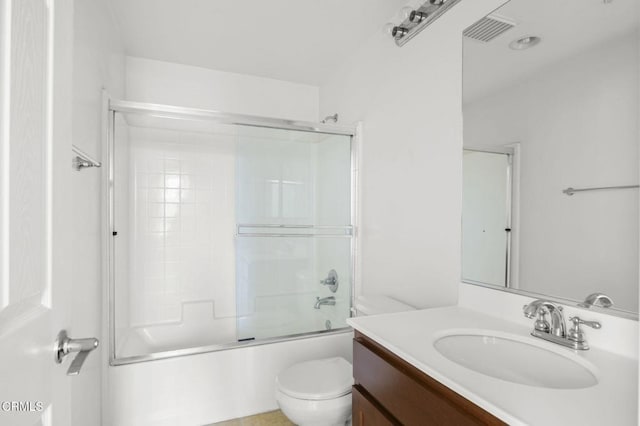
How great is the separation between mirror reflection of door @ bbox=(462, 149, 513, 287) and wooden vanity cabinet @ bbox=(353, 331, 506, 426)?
1.89 feet

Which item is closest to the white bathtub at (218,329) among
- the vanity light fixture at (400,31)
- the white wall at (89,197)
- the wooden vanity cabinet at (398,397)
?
the white wall at (89,197)

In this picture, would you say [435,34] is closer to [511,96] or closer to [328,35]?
[511,96]

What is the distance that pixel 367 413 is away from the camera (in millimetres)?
1096

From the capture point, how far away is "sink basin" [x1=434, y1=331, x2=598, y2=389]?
88 centimetres

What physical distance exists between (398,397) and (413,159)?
118 centimetres

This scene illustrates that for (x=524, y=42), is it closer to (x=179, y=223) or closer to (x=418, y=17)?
(x=418, y=17)

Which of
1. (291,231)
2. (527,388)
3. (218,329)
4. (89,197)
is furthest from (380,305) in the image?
(218,329)

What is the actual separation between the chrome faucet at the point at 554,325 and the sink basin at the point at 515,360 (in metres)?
0.04

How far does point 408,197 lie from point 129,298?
2.31m

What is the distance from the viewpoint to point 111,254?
1836 millimetres

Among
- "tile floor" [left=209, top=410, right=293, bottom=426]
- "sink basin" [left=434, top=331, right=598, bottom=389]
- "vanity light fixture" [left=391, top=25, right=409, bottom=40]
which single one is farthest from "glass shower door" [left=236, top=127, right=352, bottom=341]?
"sink basin" [left=434, top=331, right=598, bottom=389]

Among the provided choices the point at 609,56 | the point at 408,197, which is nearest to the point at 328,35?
the point at 408,197

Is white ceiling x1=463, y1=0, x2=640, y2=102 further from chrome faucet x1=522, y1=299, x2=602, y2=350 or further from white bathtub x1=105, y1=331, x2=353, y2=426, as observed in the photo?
white bathtub x1=105, y1=331, x2=353, y2=426

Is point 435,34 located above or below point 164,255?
above
